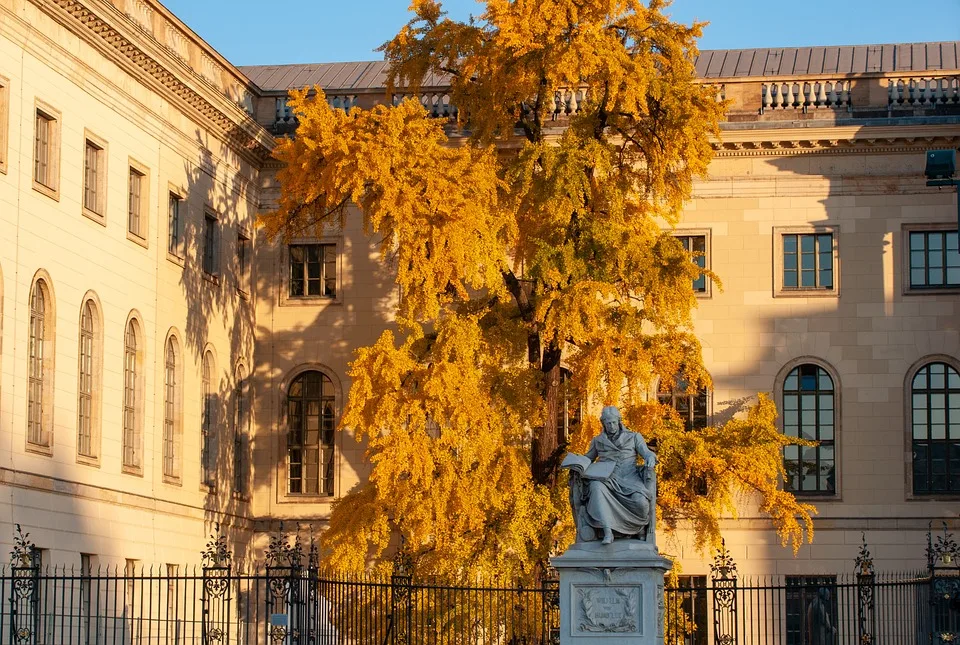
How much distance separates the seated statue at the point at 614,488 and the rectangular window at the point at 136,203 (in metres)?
17.5

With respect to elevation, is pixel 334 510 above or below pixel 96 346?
below

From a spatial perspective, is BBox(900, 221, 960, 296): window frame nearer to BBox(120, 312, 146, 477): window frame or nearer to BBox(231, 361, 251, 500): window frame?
BBox(231, 361, 251, 500): window frame

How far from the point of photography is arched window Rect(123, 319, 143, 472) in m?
37.6

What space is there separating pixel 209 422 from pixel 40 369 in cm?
878

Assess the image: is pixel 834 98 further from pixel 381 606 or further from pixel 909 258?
pixel 381 606

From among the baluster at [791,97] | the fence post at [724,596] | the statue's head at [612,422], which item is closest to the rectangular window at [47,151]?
the fence post at [724,596]

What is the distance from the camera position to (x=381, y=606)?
109 feet

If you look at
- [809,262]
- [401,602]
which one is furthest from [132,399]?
[809,262]

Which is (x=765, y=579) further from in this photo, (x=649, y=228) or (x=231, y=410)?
(x=231, y=410)

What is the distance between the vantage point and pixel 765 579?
1585 inches

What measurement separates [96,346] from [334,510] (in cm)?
547

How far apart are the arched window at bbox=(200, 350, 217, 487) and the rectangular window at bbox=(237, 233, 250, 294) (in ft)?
9.10

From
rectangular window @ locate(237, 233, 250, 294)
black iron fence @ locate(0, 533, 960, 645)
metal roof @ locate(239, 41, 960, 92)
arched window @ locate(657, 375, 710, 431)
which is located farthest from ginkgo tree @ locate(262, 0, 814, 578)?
metal roof @ locate(239, 41, 960, 92)

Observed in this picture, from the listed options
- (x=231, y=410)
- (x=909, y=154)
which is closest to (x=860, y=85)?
(x=909, y=154)
